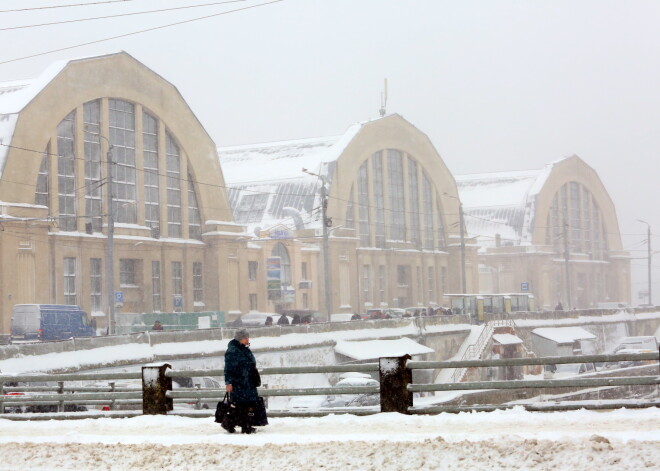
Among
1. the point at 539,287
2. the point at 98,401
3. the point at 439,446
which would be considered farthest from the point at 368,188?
the point at 439,446

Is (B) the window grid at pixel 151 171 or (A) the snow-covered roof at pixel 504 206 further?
(A) the snow-covered roof at pixel 504 206

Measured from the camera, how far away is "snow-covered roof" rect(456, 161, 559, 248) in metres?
95.9

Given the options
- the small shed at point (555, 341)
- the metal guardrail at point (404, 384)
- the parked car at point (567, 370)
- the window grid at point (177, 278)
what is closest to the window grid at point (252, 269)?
the window grid at point (177, 278)

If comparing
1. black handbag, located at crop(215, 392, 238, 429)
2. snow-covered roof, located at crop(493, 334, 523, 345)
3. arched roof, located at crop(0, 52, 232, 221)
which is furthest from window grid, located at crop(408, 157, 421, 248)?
black handbag, located at crop(215, 392, 238, 429)

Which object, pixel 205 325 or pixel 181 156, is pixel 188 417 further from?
pixel 181 156

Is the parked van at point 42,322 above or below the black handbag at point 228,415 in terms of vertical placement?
above

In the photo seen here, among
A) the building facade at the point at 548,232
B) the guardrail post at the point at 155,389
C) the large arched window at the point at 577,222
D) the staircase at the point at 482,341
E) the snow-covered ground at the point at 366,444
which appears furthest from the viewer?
the large arched window at the point at 577,222

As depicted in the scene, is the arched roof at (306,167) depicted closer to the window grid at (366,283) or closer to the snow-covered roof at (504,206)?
the window grid at (366,283)

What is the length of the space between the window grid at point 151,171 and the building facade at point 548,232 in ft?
135

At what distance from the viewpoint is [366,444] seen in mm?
13109

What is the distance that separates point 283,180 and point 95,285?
26.4 m

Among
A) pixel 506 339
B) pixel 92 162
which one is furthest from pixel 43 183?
pixel 506 339

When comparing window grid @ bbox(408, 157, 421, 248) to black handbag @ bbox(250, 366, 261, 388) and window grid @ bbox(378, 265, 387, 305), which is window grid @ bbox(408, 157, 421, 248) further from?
black handbag @ bbox(250, 366, 261, 388)

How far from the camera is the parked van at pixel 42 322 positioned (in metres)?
41.4
